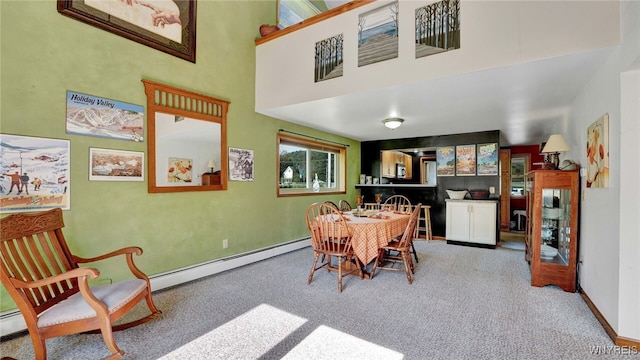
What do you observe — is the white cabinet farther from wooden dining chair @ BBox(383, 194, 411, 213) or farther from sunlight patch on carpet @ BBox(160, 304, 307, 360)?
sunlight patch on carpet @ BBox(160, 304, 307, 360)

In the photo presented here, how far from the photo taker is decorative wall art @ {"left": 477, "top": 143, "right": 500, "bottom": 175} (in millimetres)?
5441

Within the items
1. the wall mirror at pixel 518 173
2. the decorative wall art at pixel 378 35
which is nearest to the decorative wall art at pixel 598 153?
the decorative wall art at pixel 378 35

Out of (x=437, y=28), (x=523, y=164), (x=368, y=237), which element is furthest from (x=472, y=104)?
(x=523, y=164)

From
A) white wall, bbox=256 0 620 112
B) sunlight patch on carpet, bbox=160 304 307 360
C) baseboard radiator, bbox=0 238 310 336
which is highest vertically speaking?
white wall, bbox=256 0 620 112

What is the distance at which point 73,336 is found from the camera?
2.19 meters

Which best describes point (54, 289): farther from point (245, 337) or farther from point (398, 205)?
point (398, 205)

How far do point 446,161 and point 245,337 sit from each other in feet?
17.3

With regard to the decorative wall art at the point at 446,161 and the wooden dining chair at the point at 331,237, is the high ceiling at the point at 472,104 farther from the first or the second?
the wooden dining chair at the point at 331,237

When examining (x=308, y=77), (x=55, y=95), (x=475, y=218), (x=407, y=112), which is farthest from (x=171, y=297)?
(x=475, y=218)

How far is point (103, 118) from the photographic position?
8.84 ft

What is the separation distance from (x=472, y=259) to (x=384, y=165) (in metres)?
3.22

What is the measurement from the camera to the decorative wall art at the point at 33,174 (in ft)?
7.16

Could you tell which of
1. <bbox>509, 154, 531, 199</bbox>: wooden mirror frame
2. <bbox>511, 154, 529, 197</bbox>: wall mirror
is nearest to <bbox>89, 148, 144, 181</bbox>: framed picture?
<bbox>509, 154, 531, 199</bbox>: wooden mirror frame

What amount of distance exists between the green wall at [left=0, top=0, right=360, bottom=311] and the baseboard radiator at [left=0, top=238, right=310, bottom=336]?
8cm
